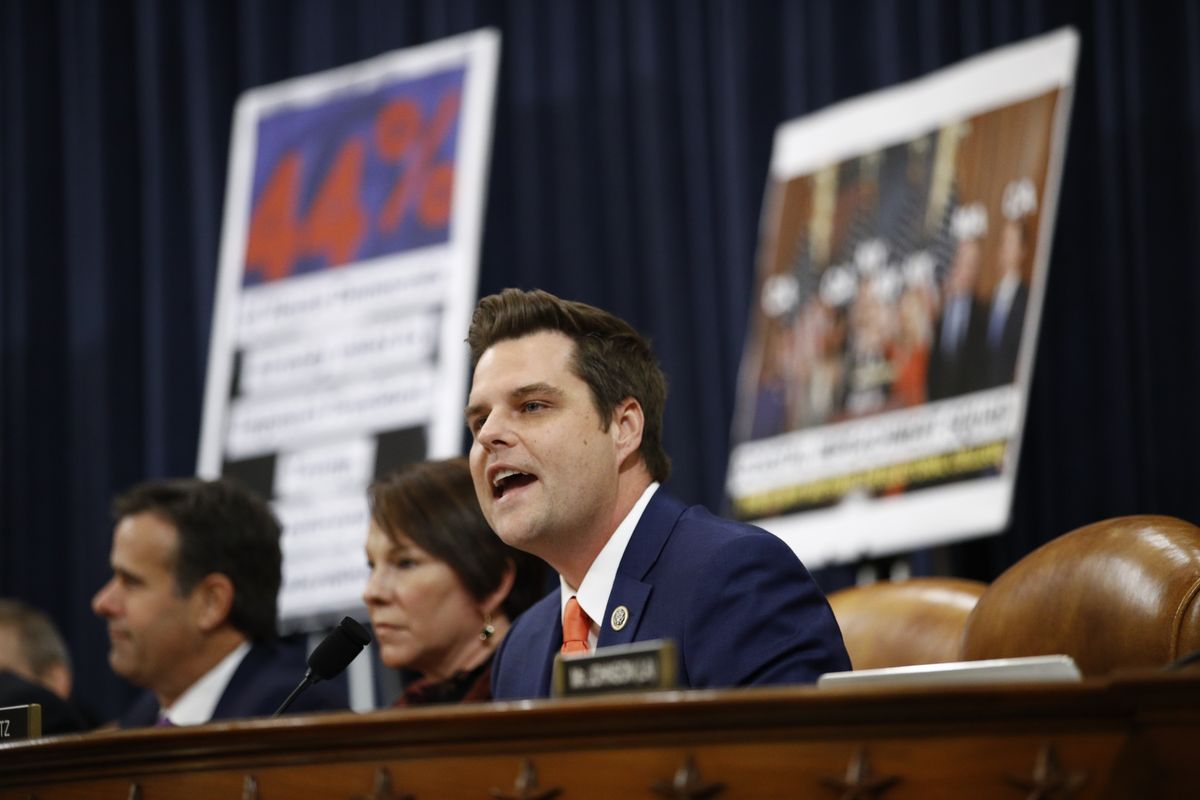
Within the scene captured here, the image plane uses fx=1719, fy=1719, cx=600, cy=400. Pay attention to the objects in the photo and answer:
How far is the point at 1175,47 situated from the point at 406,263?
2.29 m

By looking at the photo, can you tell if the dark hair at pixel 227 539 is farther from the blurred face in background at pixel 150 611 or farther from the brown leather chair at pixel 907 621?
the brown leather chair at pixel 907 621

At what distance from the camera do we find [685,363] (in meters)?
5.54

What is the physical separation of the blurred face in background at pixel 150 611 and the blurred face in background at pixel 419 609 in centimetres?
60

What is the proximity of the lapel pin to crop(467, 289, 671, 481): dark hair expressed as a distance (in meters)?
0.30

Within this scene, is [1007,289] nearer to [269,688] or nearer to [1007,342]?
[1007,342]

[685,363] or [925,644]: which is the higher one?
[685,363]

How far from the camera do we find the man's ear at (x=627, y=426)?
2.52m

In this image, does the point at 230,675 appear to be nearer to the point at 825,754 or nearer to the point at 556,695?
the point at 556,695

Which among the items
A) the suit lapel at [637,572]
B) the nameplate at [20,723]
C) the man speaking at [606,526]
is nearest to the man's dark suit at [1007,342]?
the man speaking at [606,526]

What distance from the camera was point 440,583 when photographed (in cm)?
315

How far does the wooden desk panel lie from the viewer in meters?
1.30

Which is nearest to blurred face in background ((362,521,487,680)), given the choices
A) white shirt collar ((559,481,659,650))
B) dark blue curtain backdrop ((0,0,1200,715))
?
white shirt collar ((559,481,659,650))

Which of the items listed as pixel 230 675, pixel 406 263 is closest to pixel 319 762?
pixel 230 675

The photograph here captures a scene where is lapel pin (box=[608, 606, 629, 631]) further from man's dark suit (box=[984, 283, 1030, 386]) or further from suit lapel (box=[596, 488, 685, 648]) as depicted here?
man's dark suit (box=[984, 283, 1030, 386])
